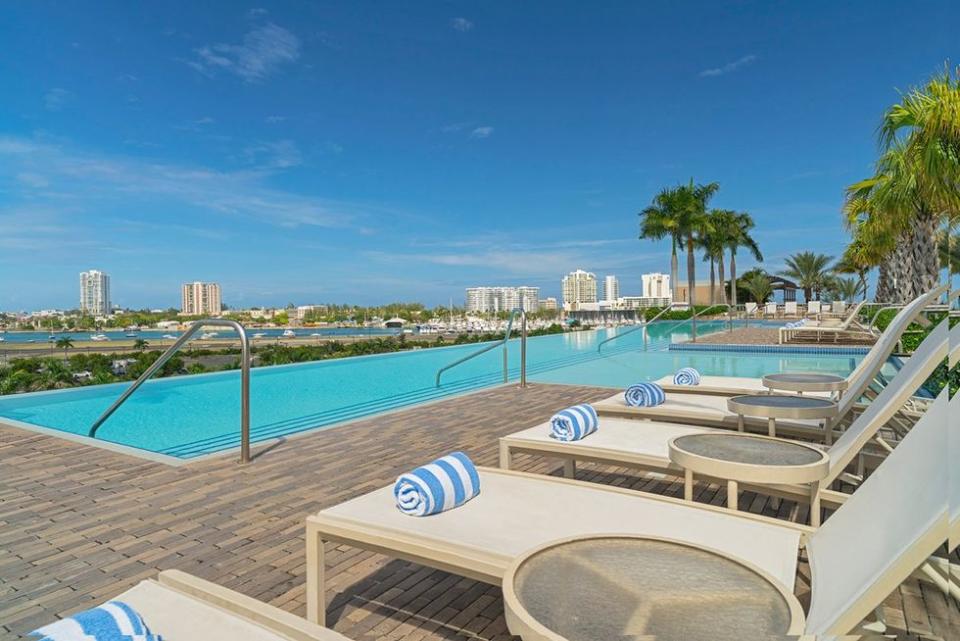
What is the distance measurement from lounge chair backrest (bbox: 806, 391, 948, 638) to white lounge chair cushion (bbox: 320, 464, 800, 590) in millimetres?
249

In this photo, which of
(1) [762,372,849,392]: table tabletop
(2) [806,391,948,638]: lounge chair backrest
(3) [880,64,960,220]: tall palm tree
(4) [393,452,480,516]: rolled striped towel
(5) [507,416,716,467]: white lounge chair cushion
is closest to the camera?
(2) [806,391,948,638]: lounge chair backrest

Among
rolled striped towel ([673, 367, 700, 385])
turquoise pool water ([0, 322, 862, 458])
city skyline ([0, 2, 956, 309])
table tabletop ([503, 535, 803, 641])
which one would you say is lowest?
turquoise pool water ([0, 322, 862, 458])

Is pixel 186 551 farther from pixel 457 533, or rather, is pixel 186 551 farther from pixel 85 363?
pixel 85 363

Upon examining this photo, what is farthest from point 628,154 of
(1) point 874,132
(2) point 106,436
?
(2) point 106,436

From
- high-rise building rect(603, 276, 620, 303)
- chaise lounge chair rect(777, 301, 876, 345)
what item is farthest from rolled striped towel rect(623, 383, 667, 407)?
high-rise building rect(603, 276, 620, 303)

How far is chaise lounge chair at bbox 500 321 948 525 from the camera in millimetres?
2445

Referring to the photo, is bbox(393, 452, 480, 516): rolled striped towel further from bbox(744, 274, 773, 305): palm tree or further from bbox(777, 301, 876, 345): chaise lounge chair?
bbox(744, 274, 773, 305): palm tree

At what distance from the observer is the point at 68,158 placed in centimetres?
2698

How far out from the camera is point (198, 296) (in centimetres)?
5775

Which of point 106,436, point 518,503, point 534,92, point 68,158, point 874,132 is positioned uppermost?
point 534,92

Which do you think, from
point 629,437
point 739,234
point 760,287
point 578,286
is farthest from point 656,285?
point 629,437

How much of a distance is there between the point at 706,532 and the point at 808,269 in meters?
40.4

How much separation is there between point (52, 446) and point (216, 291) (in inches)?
2369

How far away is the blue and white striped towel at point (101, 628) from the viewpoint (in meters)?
1.32
